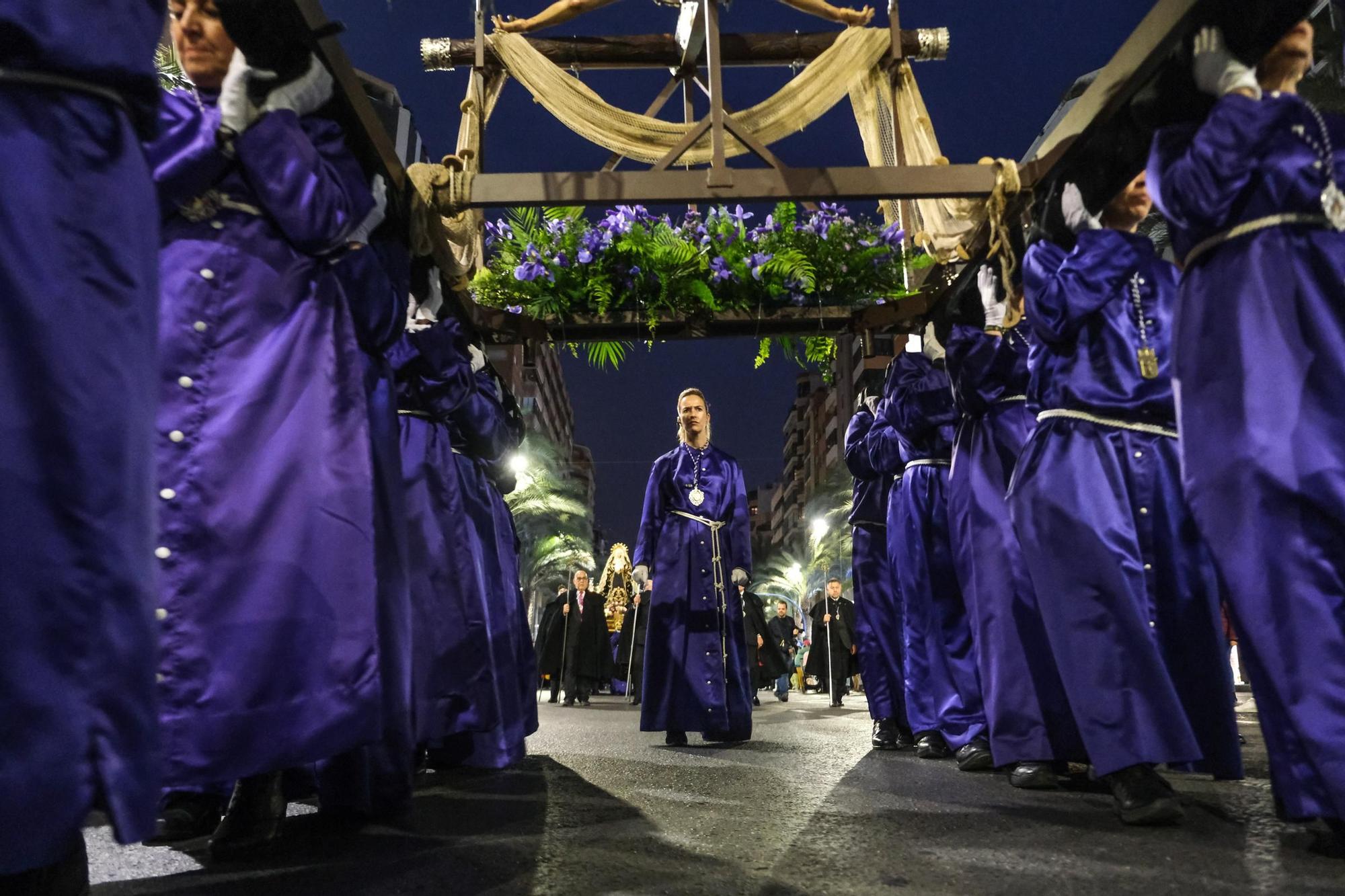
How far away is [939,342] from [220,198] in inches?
160

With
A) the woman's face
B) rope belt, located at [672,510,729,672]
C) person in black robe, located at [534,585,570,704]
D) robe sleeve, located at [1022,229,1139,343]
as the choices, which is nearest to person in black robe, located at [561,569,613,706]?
person in black robe, located at [534,585,570,704]

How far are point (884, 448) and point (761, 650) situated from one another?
1223 centimetres

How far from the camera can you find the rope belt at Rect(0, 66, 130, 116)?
157cm

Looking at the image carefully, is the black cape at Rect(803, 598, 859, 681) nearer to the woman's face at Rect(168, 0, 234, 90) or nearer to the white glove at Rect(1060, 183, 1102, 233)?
the white glove at Rect(1060, 183, 1102, 233)

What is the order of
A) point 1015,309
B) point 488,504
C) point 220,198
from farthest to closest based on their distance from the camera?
point 488,504
point 1015,309
point 220,198

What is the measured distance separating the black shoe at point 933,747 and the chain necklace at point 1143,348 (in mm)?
2658

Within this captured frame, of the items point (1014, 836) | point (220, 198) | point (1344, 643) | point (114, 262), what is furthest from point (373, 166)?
point (1344, 643)

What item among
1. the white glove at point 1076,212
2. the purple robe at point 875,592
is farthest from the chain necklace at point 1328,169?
the purple robe at point 875,592

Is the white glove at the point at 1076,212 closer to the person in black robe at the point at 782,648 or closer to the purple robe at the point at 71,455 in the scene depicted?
the purple robe at the point at 71,455

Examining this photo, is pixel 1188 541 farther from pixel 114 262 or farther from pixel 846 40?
pixel 846 40

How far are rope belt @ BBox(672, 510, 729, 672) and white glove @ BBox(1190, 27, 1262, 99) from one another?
4.84m

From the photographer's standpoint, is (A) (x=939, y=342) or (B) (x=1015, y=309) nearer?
(B) (x=1015, y=309)

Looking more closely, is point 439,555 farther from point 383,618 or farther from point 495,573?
point 383,618

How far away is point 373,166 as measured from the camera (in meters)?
3.70
